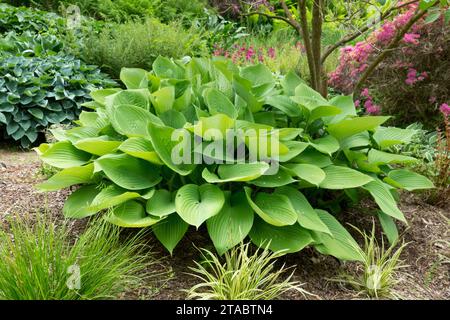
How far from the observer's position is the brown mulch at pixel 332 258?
2.40 meters

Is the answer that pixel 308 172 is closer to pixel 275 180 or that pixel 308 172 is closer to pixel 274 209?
pixel 275 180

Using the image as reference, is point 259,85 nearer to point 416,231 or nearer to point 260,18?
point 416,231

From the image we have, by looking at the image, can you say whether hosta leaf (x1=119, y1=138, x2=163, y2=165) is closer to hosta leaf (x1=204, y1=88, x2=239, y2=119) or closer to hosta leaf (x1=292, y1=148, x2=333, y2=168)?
hosta leaf (x1=204, y1=88, x2=239, y2=119)

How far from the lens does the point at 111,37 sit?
709 centimetres

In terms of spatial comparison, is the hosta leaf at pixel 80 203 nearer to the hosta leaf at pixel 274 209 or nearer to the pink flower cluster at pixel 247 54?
the hosta leaf at pixel 274 209

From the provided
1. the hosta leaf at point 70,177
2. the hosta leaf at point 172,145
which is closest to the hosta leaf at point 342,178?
the hosta leaf at point 172,145

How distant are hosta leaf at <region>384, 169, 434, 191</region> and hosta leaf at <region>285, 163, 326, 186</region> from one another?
0.64m

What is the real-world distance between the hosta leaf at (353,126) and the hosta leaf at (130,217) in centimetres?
125

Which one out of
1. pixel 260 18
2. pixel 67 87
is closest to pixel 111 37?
pixel 67 87

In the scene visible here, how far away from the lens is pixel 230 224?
2359 millimetres

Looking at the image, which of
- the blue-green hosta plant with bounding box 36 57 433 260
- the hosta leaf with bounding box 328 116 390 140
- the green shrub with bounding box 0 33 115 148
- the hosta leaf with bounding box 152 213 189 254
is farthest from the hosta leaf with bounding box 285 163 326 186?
the green shrub with bounding box 0 33 115 148

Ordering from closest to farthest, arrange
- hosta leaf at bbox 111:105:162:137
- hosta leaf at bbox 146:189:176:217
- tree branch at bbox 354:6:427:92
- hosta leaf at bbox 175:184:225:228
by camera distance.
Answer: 1. hosta leaf at bbox 175:184:225:228
2. hosta leaf at bbox 146:189:176:217
3. hosta leaf at bbox 111:105:162:137
4. tree branch at bbox 354:6:427:92

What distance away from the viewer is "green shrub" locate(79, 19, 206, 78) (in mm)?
6285

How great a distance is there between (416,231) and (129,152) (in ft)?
6.27
